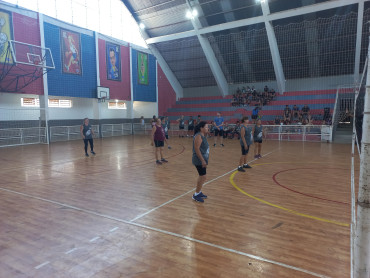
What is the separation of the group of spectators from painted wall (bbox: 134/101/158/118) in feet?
25.3

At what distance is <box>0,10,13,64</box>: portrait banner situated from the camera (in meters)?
13.9

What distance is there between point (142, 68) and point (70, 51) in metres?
7.34

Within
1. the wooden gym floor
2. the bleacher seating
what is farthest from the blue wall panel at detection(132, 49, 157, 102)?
the wooden gym floor

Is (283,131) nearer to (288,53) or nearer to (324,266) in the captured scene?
(288,53)

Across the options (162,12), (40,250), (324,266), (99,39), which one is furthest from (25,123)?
(324,266)

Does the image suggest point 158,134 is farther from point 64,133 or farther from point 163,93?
point 163,93

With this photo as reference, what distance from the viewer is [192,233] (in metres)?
3.59

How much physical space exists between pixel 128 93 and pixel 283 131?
43.8ft

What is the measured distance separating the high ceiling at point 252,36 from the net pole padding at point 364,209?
1830cm

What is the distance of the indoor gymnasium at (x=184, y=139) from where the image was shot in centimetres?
307

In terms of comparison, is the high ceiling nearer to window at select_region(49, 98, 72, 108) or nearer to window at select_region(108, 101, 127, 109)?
window at select_region(108, 101, 127, 109)

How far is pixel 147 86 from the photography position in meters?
24.5

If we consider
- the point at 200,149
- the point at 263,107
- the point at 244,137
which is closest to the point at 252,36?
the point at 263,107

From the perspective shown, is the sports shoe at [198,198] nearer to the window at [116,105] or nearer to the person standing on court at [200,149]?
the person standing on court at [200,149]
